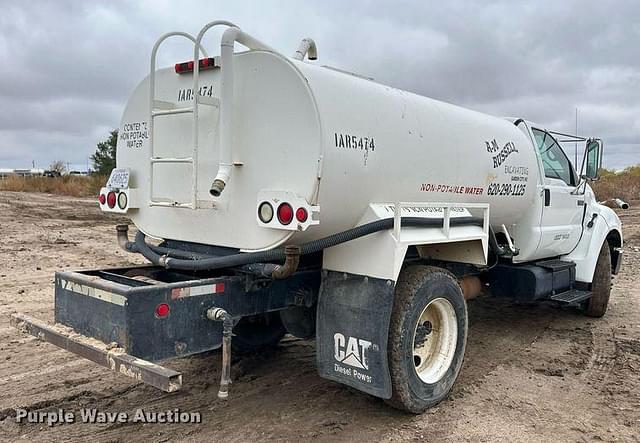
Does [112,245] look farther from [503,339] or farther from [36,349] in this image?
[503,339]

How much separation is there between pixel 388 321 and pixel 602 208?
16.6 ft

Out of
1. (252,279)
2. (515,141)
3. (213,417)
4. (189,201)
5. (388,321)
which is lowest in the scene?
(213,417)

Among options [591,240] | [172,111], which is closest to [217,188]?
[172,111]

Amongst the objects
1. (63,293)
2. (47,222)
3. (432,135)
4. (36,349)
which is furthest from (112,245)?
(432,135)

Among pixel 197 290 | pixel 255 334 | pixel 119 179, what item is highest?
pixel 119 179

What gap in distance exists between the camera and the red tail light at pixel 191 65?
398cm

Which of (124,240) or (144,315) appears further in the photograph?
(124,240)

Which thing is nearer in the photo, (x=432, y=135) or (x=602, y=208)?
(x=432, y=135)

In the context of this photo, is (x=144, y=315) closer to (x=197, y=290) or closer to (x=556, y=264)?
(x=197, y=290)

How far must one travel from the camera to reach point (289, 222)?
3561 mm

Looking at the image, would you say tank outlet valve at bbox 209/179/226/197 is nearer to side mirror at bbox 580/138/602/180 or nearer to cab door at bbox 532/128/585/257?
cab door at bbox 532/128/585/257

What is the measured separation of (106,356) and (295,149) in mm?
1711

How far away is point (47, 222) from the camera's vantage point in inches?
651

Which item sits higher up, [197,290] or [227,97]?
[227,97]
